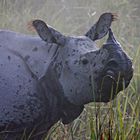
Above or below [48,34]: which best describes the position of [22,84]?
below

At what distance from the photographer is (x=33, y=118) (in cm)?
229

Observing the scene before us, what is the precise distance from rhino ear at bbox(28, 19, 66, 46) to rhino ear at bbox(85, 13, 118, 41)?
14cm

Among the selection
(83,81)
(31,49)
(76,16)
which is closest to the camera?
(83,81)

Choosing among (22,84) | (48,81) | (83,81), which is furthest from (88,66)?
(22,84)

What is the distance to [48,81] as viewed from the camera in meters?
2.30

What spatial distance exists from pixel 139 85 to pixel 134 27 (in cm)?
129

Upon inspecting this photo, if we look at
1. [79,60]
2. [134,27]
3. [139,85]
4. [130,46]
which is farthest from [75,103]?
[134,27]

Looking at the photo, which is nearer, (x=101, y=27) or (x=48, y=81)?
(x=48, y=81)

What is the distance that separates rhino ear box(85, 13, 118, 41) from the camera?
2.43m

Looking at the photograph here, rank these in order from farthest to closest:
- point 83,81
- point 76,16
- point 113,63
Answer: point 76,16
point 83,81
point 113,63

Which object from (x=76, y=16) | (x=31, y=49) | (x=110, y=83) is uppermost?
(x=76, y=16)

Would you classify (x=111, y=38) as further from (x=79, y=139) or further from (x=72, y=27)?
(x=72, y=27)

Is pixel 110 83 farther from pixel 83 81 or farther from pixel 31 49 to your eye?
pixel 31 49

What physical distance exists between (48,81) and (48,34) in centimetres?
20
